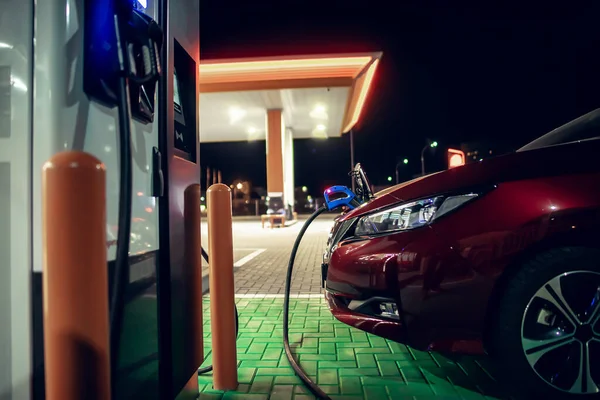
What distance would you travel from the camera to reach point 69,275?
97 centimetres

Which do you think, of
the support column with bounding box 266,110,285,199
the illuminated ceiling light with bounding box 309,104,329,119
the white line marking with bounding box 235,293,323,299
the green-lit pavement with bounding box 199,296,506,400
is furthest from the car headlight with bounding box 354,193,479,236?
the support column with bounding box 266,110,285,199

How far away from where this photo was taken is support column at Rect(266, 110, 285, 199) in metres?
17.7

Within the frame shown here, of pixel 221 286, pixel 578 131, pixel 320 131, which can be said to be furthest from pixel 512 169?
pixel 320 131

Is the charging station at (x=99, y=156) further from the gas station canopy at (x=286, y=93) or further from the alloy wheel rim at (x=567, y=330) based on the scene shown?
the gas station canopy at (x=286, y=93)

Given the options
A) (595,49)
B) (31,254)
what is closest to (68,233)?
(31,254)

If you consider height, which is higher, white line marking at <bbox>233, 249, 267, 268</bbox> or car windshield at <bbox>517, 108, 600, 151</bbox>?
car windshield at <bbox>517, 108, 600, 151</bbox>

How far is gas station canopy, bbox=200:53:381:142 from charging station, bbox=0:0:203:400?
869cm

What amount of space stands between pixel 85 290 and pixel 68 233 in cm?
16

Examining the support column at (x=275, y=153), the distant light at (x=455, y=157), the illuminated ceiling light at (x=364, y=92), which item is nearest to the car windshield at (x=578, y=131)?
the distant light at (x=455, y=157)

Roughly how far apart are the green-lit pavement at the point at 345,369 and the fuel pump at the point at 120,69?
1.09 meters

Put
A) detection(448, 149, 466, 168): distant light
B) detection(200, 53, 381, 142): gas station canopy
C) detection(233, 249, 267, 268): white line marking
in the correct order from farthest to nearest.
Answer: detection(200, 53, 381, 142): gas station canopy < detection(233, 249, 267, 268): white line marking < detection(448, 149, 466, 168): distant light

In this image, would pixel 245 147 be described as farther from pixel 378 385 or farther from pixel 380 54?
pixel 378 385

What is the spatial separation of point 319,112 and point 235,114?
410cm

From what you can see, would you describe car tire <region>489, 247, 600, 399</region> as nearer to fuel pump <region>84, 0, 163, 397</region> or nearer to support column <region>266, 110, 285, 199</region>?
fuel pump <region>84, 0, 163, 397</region>
